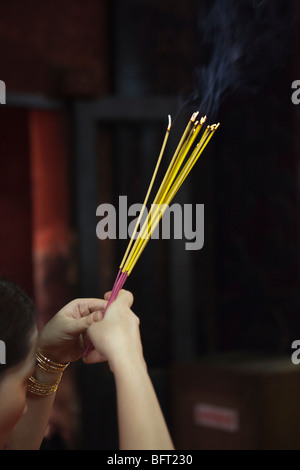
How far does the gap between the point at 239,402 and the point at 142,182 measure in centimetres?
112

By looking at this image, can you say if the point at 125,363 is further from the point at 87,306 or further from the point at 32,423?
the point at 32,423

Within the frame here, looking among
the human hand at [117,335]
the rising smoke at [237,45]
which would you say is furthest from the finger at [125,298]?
the rising smoke at [237,45]

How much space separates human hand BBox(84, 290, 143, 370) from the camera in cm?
84

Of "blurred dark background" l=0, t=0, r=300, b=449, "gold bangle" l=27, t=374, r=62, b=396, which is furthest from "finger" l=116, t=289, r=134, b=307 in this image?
"blurred dark background" l=0, t=0, r=300, b=449

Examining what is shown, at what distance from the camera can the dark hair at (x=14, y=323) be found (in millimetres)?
919

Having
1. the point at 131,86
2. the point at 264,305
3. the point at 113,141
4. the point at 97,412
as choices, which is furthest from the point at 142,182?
the point at 97,412

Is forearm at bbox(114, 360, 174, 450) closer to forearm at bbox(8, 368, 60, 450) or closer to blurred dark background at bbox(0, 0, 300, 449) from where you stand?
forearm at bbox(8, 368, 60, 450)

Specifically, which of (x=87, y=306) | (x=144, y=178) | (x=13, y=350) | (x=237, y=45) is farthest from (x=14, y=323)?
(x=144, y=178)

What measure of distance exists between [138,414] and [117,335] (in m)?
0.11

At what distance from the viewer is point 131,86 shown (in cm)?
345

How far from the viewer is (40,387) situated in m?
1.10

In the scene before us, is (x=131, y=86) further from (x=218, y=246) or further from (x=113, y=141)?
(x=218, y=246)

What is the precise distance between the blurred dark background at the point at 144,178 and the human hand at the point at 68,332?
2022 mm

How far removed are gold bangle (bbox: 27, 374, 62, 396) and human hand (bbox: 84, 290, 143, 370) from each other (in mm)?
188
